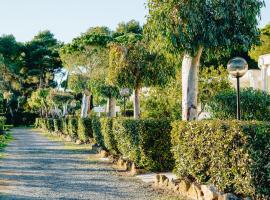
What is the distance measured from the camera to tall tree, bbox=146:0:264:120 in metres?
10.3

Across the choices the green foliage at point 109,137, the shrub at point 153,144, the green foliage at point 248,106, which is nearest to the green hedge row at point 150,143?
the shrub at point 153,144

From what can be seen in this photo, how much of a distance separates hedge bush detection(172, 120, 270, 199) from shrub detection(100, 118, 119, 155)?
667 cm

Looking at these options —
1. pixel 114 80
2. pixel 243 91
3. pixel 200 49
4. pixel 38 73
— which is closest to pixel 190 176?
pixel 200 49

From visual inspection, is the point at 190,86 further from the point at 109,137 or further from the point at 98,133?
the point at 98,133

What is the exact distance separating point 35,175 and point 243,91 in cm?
668

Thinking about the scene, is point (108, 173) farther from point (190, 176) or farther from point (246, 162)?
point (246, 162)

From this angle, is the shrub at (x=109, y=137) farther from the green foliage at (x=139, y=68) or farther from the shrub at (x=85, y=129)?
the shrub at (x=85, y=129)

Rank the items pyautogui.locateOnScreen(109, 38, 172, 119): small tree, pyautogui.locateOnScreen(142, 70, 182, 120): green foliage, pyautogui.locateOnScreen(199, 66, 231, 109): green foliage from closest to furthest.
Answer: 1. pyautogui.locateOnScreen(109, 38, 172, 119): small tree
2. pyautogui.locateOnScreen(199, 66, 231, 109): green foliage
3. pyautogui.locateOnScreen(142, 70, 182, 120): green foliage

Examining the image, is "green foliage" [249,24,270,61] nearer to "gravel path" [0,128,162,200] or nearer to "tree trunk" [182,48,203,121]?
"gravel path" [0,128,162,200]

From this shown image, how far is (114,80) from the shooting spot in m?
17.6

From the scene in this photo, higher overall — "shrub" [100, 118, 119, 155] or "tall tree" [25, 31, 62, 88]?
"tall tree" [25, 31, 62, 88]

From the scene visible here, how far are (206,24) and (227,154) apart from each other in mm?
3776

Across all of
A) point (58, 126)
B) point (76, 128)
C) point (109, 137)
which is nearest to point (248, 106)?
point (109, 137)

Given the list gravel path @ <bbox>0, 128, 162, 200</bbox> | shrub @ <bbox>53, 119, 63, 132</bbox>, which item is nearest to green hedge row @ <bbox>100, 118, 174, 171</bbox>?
gravel path @ <bbox>0, 128, 162, 200</bbox>
